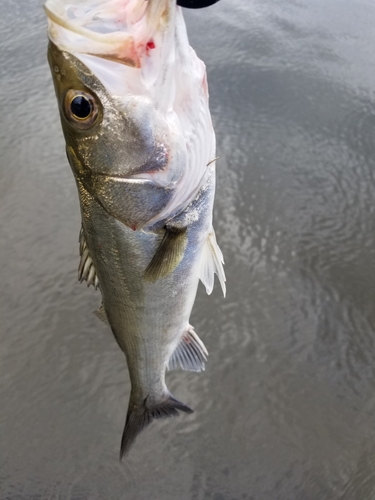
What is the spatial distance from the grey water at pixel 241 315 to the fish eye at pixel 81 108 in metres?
0.61

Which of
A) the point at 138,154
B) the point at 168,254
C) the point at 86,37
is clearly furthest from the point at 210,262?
the point at 86,37

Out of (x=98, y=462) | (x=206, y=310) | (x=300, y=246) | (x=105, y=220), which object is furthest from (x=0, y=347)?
(x=300, y=246)

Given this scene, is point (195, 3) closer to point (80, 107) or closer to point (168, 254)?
point (80, 107)

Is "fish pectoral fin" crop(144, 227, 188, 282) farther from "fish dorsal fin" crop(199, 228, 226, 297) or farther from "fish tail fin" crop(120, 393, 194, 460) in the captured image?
"fish tail fin" crop(120, 393, 194, 460)

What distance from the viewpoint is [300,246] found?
1053 mm

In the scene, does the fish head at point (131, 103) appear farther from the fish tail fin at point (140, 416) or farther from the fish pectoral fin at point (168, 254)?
the fish tail fin at point (140, 416)

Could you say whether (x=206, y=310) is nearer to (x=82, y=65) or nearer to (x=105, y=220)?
(x=105, y=220)

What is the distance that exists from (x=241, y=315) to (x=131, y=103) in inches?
24.9

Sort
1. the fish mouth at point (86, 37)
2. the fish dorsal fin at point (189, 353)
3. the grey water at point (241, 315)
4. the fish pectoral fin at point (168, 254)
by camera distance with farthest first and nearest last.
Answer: the grey water at point (241, 315) < the fish dorsal fin at point (189, 353) < the fish pectoral fin at point (168, 254) < the fish mouth at point (86, 37)

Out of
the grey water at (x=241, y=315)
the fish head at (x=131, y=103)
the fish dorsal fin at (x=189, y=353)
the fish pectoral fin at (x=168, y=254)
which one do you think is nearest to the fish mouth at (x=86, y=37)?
the fish head at (x=131, y=103)

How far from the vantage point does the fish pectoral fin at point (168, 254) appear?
0.52m

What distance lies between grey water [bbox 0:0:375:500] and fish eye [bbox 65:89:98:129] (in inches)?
23.9

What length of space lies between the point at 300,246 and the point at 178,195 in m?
0.63

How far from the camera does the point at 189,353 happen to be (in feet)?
2.20
